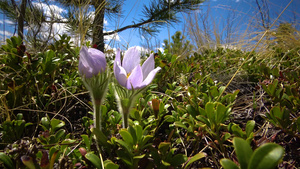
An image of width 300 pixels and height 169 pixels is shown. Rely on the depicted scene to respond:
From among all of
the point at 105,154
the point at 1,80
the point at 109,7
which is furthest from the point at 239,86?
the point at 109,7

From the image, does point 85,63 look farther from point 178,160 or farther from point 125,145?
point 178,160

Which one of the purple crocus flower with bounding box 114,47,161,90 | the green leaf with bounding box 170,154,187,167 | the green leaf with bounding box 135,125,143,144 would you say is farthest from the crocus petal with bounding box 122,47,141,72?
the green leaf with bounding box 170,154,187,167

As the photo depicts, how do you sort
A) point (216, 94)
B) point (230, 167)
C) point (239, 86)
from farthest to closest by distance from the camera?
1. point (239, 86)
2. point (216, 94)
3. point (230, 167)

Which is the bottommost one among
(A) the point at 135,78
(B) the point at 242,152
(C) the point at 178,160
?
(C) the point at 178,160

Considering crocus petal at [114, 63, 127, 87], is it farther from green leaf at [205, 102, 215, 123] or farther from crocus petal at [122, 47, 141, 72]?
green leaf at [205, 102, 215, 123]

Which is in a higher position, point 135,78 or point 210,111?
point 135,78

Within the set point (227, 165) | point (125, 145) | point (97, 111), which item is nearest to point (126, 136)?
point (125, 145)

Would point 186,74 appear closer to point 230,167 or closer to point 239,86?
point 239,86
